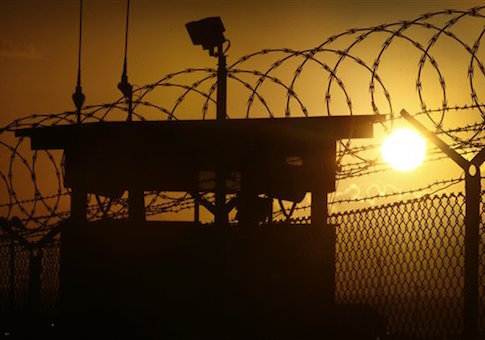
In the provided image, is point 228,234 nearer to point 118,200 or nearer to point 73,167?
point 73,167

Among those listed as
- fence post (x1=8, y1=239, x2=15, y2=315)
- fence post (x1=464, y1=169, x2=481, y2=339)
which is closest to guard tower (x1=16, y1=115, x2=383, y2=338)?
fence post (x1=8, y1=239, x2=15, y2=315)

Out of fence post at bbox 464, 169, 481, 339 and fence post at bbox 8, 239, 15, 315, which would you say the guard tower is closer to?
fence post at bbox 8, 239, 15, 315

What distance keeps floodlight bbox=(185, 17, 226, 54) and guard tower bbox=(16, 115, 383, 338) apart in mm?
900

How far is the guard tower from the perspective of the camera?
8078mm

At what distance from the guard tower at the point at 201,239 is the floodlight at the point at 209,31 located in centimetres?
90

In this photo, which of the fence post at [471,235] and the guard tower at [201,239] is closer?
the fence post at [471,235]

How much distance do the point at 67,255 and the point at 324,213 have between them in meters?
3.43

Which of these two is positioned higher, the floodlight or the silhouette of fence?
the floodlight

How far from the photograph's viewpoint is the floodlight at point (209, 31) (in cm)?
819

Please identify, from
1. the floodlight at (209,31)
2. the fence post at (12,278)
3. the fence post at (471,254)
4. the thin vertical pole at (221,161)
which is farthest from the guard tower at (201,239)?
the fence post at (471,254)

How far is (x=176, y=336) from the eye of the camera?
8203 millimetres

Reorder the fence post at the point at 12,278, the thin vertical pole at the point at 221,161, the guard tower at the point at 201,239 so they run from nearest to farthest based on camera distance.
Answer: the thin vertical pole at the point at 221,161, the guard tower at the point at 201,239, the fence post at the point at 12,278

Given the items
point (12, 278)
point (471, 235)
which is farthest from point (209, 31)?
point (12, 278)

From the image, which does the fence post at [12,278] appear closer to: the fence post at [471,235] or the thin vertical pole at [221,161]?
the thin vertical pole at [221,161]
